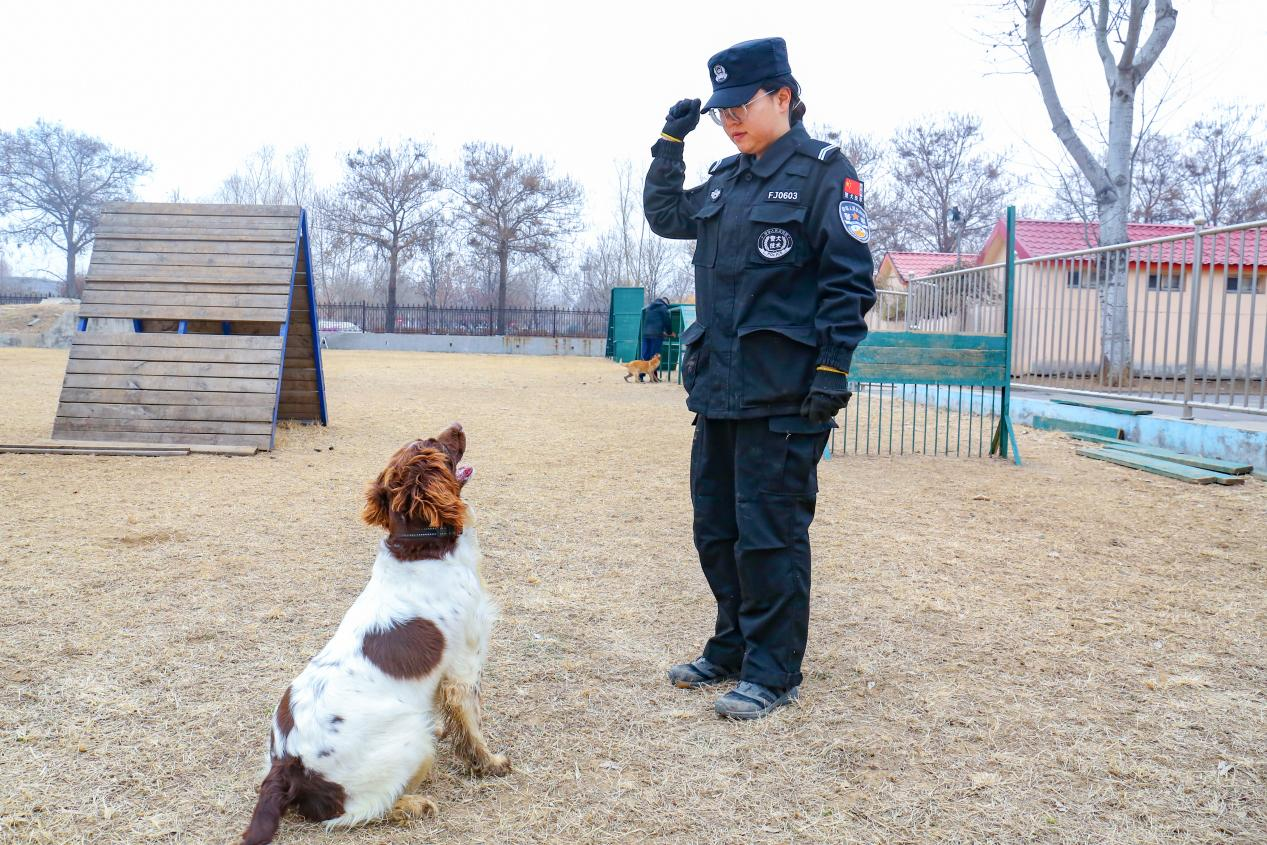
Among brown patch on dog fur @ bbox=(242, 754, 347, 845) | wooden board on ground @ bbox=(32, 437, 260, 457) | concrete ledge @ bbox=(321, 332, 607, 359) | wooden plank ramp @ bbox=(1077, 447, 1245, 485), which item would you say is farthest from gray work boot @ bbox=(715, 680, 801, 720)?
concrete ledge @ bbox=(321, 332, 607, 359)

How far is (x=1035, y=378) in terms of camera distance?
11.6 meters

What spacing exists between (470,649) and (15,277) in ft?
260

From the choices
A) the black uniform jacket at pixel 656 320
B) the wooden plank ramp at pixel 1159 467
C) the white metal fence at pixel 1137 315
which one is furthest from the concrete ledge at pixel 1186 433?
the black uniform jacket at pixel 656 320

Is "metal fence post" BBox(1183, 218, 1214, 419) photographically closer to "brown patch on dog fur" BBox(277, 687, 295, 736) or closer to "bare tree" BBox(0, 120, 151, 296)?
"brown patch on dog fur" BBox(277, 687, 295, 736)

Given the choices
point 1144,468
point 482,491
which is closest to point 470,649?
point 482,491

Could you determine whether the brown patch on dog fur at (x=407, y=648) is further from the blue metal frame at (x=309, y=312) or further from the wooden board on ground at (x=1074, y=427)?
the wooden board on ground at (x=1074, y=427)

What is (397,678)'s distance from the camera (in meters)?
2.41

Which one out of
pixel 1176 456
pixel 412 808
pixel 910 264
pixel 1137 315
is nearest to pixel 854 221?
pixel 412 808

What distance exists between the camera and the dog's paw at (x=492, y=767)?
103 inches

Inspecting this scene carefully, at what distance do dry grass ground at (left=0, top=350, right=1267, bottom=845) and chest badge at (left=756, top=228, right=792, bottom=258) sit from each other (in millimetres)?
1506

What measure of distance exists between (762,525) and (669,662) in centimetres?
84

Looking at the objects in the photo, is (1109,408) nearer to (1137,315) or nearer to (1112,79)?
(1137,315)

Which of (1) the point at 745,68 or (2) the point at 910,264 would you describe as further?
(2) the point at 910,264

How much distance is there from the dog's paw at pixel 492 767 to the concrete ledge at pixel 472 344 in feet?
100
